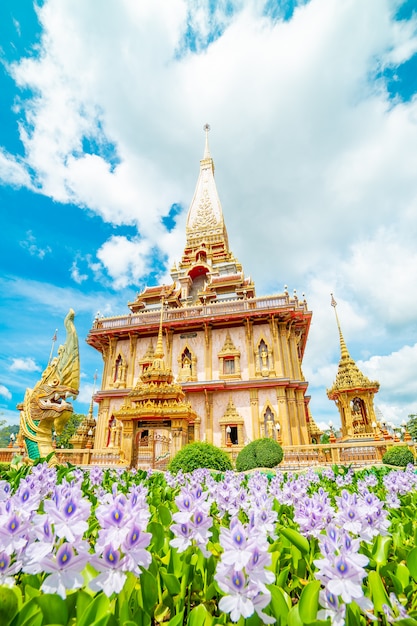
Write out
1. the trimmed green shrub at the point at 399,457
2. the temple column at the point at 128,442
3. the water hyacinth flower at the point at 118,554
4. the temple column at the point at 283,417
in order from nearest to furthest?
the water hyacinth flower at the point at 118,554, the trimmed green shrub at the point at 399,457, the temple column at the point at 128,442, the temple column at the point at 283,417

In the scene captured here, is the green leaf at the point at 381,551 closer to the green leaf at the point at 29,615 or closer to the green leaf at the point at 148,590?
the green leaf at the point at 148,590

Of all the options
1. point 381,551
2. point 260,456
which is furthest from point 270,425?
point 381,551

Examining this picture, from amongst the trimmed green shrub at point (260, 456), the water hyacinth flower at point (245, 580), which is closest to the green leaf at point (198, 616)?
the water hyacinth flower at point (245, 580)

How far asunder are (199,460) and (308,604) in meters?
7.66

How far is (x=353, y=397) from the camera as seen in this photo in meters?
21.0

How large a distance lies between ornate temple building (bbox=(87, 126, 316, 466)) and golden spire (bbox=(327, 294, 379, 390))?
3.55 ft

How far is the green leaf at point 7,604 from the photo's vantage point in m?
1.02

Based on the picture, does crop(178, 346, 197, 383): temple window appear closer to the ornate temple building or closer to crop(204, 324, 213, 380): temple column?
the ornate temple building

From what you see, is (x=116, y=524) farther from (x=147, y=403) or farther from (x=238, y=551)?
(x=147, y=403)

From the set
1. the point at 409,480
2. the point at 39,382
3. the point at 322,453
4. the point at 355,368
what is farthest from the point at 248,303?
the point at 409,480

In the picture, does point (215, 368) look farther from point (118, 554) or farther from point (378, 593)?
point (118, 554)

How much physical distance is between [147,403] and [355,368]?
569 inches

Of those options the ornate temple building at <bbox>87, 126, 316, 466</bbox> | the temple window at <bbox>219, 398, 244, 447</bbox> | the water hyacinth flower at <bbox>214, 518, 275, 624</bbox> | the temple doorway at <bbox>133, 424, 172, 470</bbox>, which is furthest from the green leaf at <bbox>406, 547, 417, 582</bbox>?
the temple window at <bbox>219, 398, 244, 447</bbox>

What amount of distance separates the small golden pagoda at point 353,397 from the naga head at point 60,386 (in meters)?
15.8
